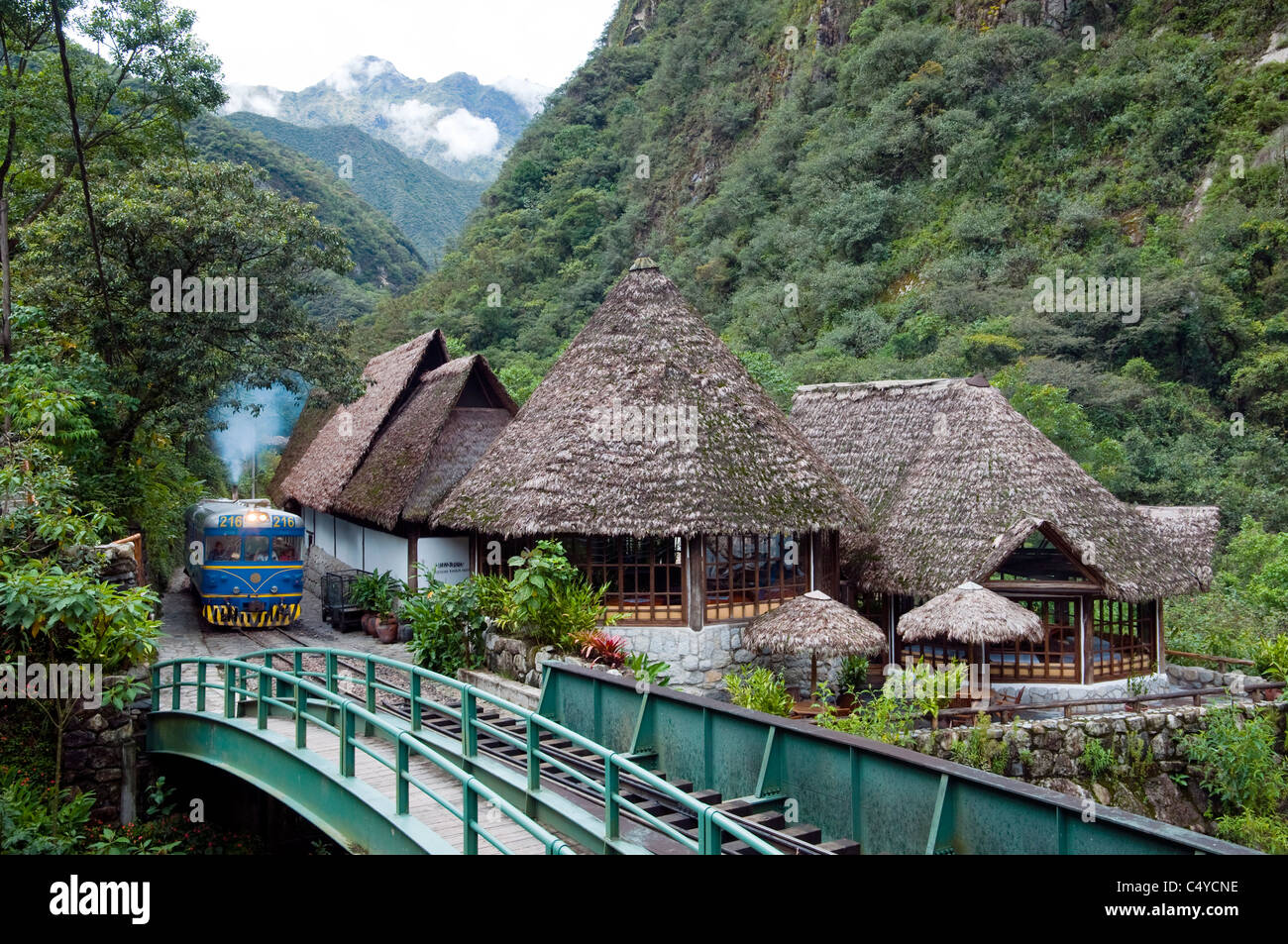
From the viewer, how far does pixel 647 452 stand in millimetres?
15328

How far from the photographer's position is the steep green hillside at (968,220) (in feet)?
97.8

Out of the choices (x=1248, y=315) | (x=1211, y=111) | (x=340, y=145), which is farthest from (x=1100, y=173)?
(x=340, y=145)

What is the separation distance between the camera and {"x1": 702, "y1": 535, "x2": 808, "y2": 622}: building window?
1541 cm

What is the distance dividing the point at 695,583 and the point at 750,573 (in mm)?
1203

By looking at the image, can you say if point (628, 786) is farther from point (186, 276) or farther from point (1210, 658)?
point (1210, 658)

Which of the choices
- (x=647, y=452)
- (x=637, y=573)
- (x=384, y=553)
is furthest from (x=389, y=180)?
(x=637, y=573)

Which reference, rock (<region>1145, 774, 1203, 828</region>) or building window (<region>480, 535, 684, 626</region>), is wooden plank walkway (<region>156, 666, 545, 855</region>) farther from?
rock (<region>1145, 774, 1203, 828</region>)

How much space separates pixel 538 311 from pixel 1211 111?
1149 inches

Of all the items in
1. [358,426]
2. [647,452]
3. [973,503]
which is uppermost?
[358,426]

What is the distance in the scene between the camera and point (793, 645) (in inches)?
567

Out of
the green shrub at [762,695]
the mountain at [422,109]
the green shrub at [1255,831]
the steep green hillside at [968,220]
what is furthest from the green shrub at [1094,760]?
the mountain at [422,109]

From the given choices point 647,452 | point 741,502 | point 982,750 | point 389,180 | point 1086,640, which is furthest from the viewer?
point 389,180

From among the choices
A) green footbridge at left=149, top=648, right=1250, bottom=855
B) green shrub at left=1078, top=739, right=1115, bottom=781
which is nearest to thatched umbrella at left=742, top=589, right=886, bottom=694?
green shrub at left=1078, top=739, right=1115, bottom=781

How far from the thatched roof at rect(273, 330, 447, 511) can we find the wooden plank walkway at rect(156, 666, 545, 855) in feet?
35.2
